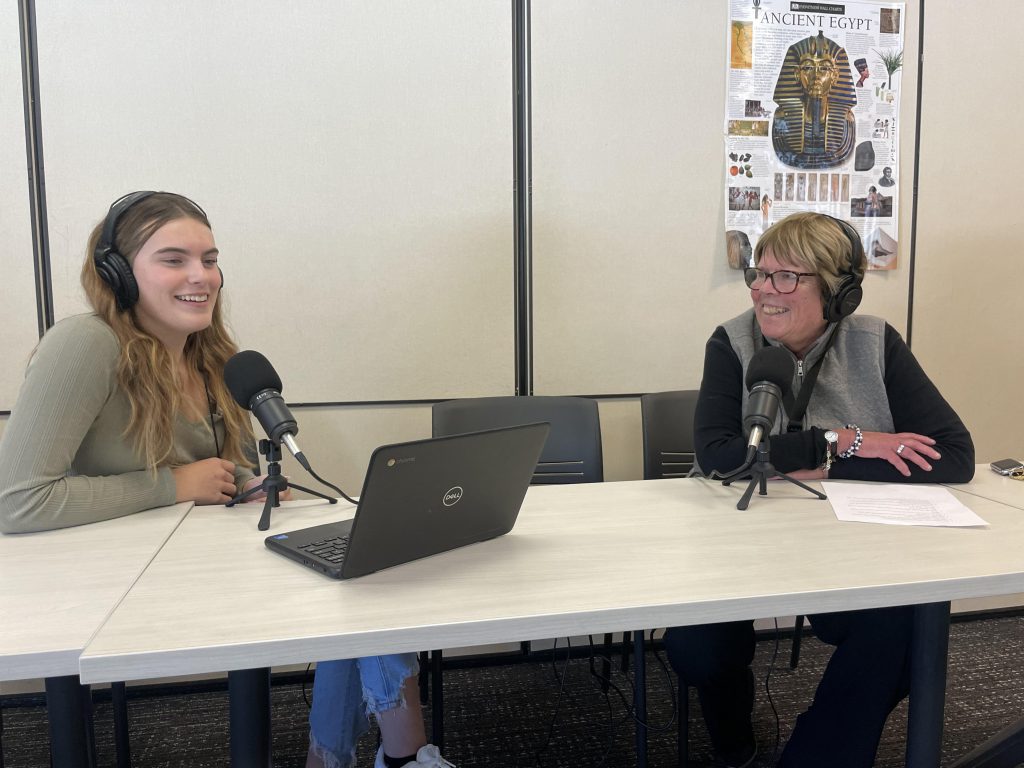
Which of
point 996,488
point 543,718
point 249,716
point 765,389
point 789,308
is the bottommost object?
point 543,718

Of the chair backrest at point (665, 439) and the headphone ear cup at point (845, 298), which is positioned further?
the chair backrest at point (665, 439)

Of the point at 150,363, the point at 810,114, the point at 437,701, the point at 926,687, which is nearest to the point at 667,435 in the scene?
the point at 437,701

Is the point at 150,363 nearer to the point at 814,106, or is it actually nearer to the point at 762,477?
the point at 762,477

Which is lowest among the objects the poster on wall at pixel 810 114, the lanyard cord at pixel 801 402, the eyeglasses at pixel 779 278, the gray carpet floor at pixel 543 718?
the gray carpet floor at pixel 543 718

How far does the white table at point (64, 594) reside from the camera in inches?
34.6

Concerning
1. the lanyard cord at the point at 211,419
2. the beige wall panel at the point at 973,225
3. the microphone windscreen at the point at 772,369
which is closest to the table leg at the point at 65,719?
the lanyard cord at the point at 211,419

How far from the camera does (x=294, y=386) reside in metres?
2.42

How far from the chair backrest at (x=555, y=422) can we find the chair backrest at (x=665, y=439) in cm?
18

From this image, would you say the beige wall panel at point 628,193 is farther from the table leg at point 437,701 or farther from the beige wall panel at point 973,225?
the table leg at point 437,701

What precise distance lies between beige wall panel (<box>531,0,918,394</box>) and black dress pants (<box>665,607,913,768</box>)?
3.63 ft

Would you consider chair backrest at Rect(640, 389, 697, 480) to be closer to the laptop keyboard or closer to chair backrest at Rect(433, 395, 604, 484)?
chair backrest at Rect(433, 395, 604, 484)

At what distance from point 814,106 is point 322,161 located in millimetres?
1736

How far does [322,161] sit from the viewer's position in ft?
7.71

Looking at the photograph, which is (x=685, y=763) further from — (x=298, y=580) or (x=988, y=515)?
(x=298, y=580)
